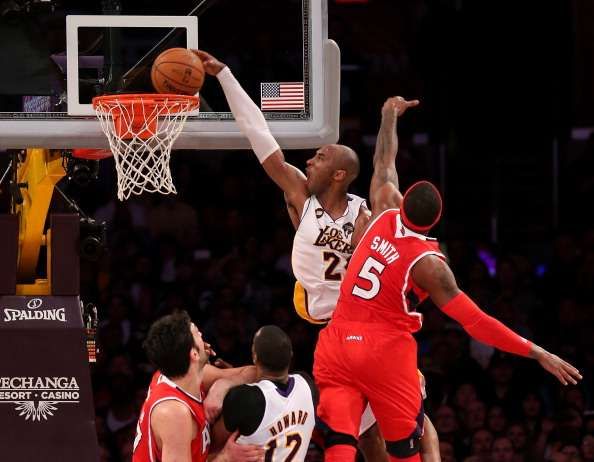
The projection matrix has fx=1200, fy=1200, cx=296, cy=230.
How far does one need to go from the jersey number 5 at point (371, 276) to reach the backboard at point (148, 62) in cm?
90

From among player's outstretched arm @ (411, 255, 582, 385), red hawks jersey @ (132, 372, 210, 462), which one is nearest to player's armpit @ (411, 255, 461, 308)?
player's outstretched arm @ (411, 255, 582, 385)

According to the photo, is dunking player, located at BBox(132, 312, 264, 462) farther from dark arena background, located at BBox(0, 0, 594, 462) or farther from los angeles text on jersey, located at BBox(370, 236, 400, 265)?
dark arena background, located at BBox(0, 0, 594, 462)

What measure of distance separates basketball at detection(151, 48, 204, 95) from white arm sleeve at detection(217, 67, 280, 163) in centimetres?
23

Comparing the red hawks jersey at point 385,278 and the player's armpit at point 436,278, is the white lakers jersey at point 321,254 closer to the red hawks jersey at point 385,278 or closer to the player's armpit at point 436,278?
the red hawks jersey at point 385,278

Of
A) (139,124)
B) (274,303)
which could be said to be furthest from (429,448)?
(274,303)

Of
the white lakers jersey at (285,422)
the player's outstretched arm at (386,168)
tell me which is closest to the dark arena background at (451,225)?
the player's outstretched arm at (386,168)

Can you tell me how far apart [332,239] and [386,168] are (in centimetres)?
50

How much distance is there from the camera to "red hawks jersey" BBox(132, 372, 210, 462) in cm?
529

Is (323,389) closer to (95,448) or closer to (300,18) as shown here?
(95,448)

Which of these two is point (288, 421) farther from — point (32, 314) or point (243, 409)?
point (32, 314)

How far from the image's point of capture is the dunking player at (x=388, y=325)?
5.83 metres

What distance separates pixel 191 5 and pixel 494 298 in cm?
499

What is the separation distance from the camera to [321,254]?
6.35 metres

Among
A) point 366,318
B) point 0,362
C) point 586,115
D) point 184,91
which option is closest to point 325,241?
point 366,318
